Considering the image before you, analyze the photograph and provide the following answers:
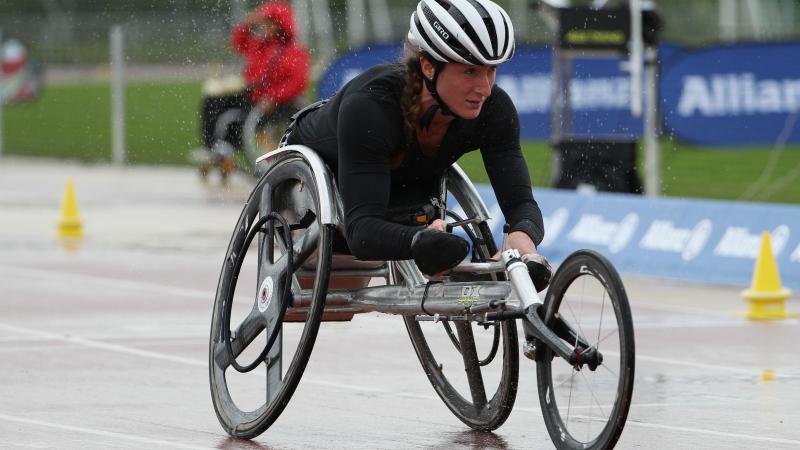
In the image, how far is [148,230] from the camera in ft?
66.0

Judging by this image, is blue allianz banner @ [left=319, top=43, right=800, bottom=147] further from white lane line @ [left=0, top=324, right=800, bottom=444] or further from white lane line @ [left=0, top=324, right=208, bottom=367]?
white lane line @ [left=0, top=324, right=800, bottom=444]

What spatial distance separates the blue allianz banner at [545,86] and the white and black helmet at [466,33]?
45.1 feet

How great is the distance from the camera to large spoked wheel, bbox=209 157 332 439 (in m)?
7.76

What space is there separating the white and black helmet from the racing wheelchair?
701 millimetres

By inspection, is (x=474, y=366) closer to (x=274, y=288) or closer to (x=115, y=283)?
(x=274, y=288)

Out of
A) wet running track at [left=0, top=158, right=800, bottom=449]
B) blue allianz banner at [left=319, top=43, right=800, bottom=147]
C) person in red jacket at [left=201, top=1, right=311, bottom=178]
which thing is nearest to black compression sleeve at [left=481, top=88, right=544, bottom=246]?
wet running track at [left=0, top=158, right=800, bottom=449]

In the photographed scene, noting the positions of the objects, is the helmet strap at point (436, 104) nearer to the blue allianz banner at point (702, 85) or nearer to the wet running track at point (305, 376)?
the wet running track at point (305, 376)

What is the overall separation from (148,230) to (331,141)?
12.4 meters

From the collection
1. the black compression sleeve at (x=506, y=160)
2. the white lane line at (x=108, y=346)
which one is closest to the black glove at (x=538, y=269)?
the black compression sleeve at (x=506, y=160)

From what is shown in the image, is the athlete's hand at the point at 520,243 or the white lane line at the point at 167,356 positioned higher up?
the athlete's hand at the point at 520,243

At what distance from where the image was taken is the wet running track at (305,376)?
8188 mm

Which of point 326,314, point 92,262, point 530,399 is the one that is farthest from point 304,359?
point 92,262

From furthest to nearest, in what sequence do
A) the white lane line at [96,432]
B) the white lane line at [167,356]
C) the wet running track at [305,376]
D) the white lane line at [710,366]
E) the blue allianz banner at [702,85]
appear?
the blue allianz banner at [702,85] < the white lane line at [167,356] < the white lane line at [710,366] < the wet running track at [305,376] < the white lane line at [96,432]

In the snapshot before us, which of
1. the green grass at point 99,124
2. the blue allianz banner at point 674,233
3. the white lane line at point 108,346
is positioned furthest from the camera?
the green grass at point 99,124
